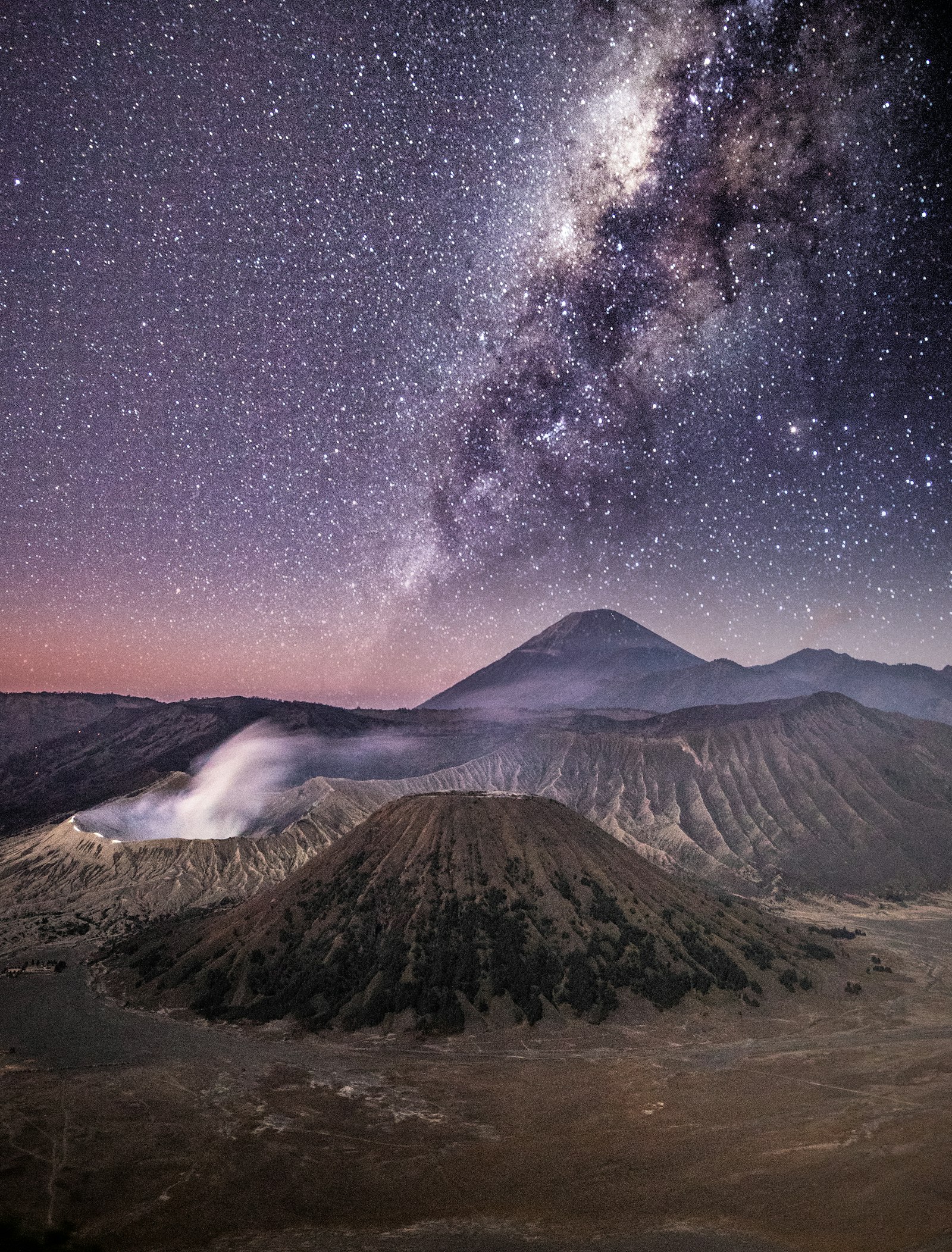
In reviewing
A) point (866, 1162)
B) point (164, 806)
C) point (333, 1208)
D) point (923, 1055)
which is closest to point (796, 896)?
point (923, 1055)

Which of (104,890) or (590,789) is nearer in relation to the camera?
(104,890)

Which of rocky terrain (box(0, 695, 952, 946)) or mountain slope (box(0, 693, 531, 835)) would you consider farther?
mountain slope (box(0, 693, 531, 835))

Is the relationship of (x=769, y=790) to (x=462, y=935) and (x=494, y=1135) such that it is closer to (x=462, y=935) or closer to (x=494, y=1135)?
(x=462, y=935)

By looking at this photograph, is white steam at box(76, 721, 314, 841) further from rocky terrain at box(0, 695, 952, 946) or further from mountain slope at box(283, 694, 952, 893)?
mountain slope at box(283, 694, 952, 893)

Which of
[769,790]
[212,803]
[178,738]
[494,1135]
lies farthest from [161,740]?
[494,1135]

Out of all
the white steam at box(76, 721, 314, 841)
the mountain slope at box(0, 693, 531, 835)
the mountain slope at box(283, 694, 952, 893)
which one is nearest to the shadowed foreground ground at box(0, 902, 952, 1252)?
the mountain slope at box(283, 694, 952, 893)

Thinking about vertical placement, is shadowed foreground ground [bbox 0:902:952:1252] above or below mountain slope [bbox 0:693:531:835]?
below

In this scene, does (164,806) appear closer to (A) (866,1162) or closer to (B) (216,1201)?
(B) (216,1201)
